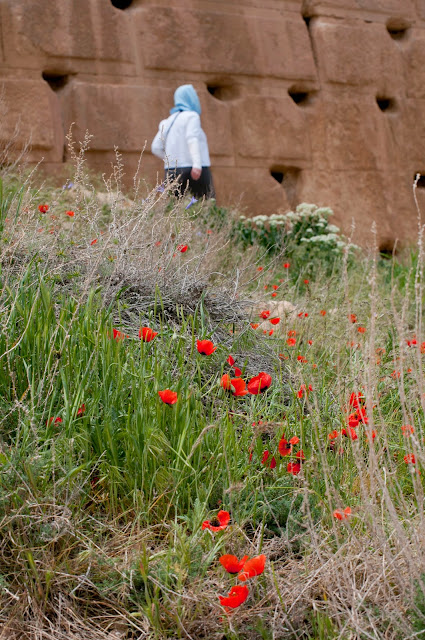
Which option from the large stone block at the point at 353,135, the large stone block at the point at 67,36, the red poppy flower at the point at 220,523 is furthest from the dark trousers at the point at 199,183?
the red poppy flower at the point at 220,523

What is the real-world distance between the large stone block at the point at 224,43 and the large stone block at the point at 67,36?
0.81 ft

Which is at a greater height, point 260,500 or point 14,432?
point 14,432

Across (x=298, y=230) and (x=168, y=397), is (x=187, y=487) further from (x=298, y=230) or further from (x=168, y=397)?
(x=298, y=230)

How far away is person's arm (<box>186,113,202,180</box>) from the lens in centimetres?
621

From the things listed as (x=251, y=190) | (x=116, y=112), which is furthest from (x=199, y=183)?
(x=251, y=190)

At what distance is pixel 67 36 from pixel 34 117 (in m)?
0.83

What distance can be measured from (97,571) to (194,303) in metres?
1.57

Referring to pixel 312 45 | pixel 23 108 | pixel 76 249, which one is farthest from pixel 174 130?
pixel 76 249

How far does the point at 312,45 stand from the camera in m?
8.12

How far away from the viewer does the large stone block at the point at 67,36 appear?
6.57 metres

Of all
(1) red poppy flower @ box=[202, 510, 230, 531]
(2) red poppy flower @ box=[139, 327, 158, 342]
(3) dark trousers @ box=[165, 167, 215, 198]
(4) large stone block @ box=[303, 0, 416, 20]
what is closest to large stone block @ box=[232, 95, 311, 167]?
(4) large stone block @ box=[303, 0, 416, 20]

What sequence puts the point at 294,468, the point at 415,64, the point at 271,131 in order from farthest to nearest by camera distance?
the point at 415,64 < the point at 271,131 < the point at 294,468

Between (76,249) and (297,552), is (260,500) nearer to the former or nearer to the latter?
(297,552)

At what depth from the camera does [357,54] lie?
8.26 metres
